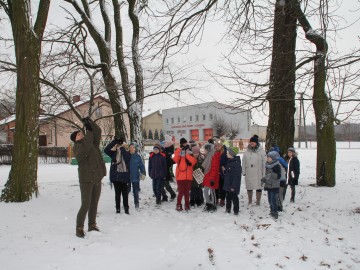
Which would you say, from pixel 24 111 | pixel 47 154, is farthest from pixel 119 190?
pixel 47 154

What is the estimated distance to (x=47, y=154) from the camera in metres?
28.6

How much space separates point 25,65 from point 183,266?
6.23 metres

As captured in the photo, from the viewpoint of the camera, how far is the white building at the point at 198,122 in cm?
6331

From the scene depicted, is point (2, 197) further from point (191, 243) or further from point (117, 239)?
point (191, 243)

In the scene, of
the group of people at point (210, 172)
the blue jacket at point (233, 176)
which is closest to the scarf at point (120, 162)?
the group of people at point (210, 172)

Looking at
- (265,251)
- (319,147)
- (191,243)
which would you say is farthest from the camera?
(319,147)

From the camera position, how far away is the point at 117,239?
18.8 feet

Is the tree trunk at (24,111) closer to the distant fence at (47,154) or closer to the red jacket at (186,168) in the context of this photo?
the red jacket at (186,168)

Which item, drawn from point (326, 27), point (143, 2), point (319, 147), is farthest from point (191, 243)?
point (143, 2)

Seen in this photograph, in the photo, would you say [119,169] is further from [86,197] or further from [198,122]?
[198,122]

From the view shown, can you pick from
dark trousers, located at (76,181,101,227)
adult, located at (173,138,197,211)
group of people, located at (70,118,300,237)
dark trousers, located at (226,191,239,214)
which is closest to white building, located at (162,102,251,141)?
group of people, located at (70,118,300,237)

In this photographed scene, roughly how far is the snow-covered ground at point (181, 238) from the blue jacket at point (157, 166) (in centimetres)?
80

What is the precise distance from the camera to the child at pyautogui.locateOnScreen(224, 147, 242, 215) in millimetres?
7614

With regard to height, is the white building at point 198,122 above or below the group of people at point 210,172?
above
